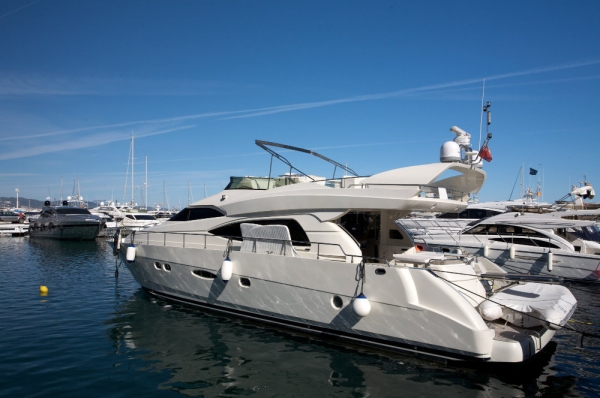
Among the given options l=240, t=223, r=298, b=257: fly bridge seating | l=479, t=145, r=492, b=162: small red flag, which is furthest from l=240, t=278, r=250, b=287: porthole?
l=479, t=145, r=492, b=162: small red flag

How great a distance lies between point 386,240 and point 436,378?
14.3ft

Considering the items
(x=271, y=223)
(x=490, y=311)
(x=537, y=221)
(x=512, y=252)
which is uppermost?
(x=271, y=223)

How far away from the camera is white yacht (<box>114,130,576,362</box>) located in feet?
23.3

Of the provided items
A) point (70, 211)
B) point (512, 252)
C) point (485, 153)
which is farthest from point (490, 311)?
point (70, 211)

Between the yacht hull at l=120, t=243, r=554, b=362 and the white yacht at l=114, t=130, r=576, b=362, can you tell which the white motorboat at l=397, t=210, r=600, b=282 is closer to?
the white yacht at l=114, t=130, r=576, b=362

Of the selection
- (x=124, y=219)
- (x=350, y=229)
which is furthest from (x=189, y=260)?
(x=124, y=219)

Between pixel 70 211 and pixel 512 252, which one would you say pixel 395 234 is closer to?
pixel 512 252

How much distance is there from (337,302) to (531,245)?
12939 mm

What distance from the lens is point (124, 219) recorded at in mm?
39375

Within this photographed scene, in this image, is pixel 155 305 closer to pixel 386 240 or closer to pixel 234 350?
pixel 234 350

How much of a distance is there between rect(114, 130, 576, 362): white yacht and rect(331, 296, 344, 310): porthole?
0.02 meters

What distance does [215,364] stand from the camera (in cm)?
748

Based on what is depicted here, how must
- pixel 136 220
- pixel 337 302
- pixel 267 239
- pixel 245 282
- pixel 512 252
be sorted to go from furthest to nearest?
pixel 136 220, pixel 512 252, pixel 245 282, pixel 267 239, pixel 337 302

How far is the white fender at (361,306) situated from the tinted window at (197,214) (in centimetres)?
479
